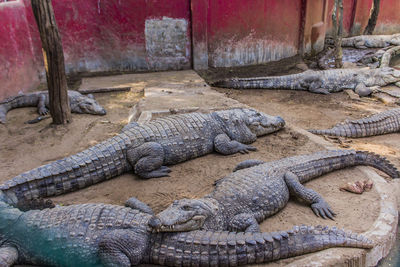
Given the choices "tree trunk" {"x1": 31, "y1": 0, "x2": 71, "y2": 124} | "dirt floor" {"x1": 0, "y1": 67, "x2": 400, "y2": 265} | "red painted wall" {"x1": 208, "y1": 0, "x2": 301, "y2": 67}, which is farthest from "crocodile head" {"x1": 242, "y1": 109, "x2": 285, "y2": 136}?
"red painted wall" {"x1": 208, "y1": 0, "x2": 301, "y2": 67}

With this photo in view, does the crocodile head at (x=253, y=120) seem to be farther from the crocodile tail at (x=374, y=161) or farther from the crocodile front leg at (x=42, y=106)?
the crocodile front leg at (x=42, y=106)

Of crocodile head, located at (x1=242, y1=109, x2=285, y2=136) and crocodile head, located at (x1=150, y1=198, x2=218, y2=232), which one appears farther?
crocodile head, located at (x1=242, y1=109, x2=285, y2=136)

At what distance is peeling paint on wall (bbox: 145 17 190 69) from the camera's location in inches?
340

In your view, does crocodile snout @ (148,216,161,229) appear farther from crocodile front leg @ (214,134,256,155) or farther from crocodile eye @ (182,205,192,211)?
crocodile front leg @ (214,134,256,155)

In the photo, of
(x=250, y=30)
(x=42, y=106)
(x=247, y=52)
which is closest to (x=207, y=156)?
(x=42, y=106)

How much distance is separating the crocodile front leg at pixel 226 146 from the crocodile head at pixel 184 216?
168cm

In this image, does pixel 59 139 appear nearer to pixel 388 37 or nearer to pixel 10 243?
pixel 10 243

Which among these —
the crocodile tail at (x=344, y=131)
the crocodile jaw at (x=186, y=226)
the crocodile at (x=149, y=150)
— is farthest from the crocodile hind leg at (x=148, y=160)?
the crocodile tail at (x=344, y=131)

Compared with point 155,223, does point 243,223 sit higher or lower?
lower

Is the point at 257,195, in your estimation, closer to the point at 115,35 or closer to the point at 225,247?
the point at 225,247

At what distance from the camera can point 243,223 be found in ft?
9.21

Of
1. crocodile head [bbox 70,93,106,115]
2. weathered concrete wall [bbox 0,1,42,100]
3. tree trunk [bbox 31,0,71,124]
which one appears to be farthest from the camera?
weathered concrete wall [bbox 0,1,42,100]

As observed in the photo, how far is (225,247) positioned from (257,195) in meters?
0.77

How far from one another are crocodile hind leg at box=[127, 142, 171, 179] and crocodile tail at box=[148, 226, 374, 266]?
4.82 feet
